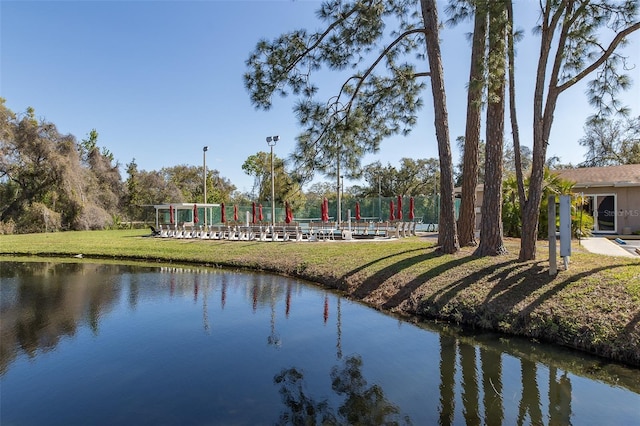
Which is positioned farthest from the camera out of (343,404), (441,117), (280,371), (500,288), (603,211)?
(603,211)

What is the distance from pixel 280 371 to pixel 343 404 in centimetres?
110

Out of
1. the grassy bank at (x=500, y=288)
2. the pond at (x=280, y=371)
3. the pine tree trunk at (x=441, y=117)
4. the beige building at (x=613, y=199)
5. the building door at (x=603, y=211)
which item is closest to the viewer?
the pond at (x=280, y=371)

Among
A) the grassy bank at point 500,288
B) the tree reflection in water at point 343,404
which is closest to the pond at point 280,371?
the tree reflection in water at point 343,404

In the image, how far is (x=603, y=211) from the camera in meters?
17.6

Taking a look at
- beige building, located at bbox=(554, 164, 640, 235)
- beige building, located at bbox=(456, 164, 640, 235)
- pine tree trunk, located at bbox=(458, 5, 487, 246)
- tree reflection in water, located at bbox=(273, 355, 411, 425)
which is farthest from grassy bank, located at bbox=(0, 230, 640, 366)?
beige building, located at bbox=(554, 164, 640, 235)

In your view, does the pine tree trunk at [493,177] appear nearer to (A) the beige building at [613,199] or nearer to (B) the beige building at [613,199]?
(A) the beige building at [613,199]

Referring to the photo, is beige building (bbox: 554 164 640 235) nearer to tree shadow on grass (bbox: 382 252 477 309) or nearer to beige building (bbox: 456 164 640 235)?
beige building (bbox: 456 164 640 235)

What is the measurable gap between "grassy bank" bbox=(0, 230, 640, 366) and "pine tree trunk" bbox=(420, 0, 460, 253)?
2.89 ft

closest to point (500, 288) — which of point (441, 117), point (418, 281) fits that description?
point (418, 281)

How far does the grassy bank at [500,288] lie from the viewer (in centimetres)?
554

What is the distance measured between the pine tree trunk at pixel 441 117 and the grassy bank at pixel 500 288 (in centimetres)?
88

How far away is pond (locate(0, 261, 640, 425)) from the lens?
3902 mm

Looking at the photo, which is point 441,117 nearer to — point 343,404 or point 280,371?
point 280,371

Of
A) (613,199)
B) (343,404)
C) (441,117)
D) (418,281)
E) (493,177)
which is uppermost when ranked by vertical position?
(441,117)
